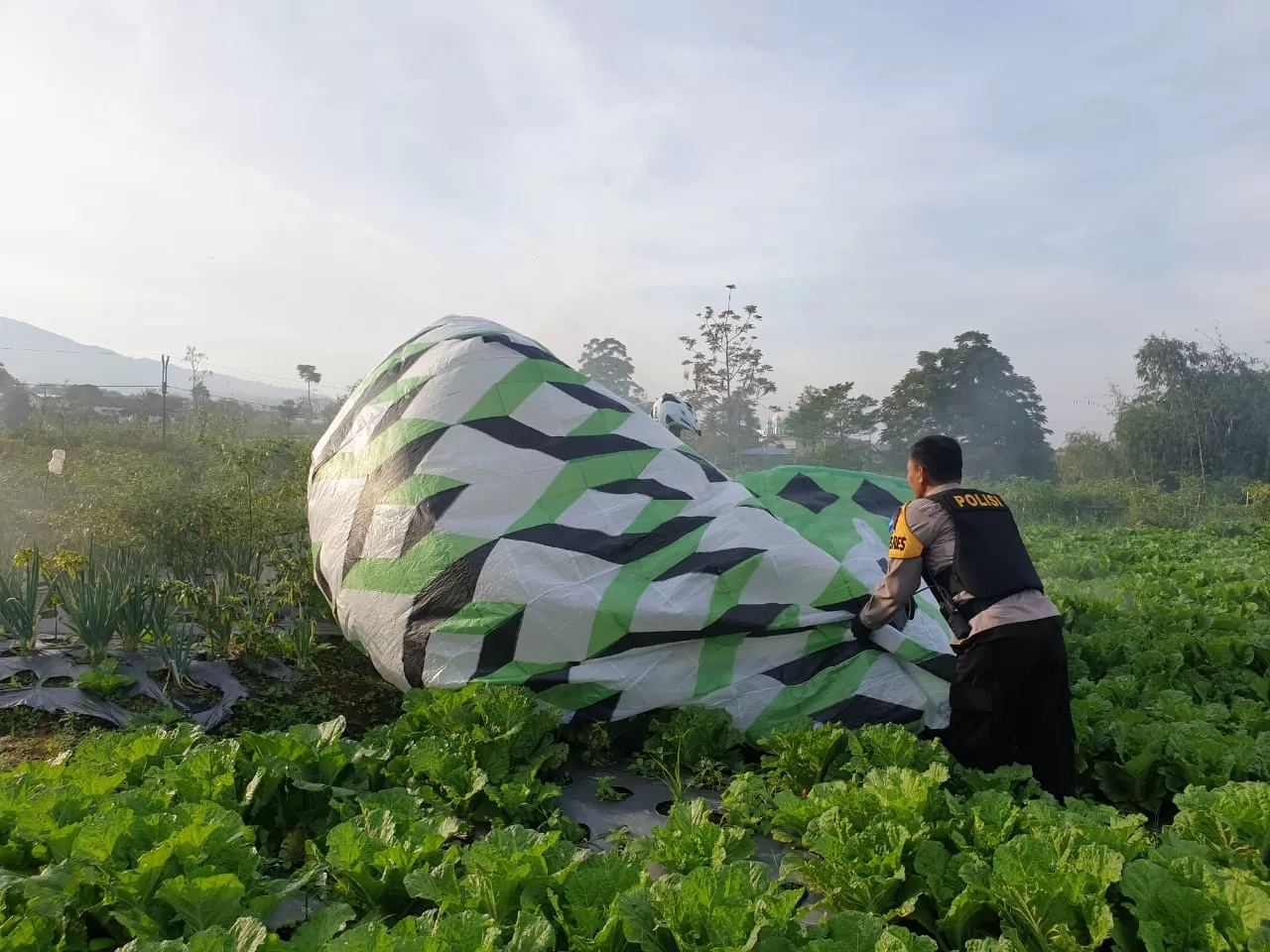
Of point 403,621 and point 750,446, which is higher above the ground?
point 750,446

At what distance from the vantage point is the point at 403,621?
3.73 m

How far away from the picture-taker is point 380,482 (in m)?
4.20

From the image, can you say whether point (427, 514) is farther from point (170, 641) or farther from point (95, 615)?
point (95, 615)

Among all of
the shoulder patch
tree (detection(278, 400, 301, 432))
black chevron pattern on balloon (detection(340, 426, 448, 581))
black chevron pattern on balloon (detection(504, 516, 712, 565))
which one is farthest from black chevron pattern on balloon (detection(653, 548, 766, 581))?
tree (detection(278, 400, 301, 432))

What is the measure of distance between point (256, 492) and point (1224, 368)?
30.0 metres

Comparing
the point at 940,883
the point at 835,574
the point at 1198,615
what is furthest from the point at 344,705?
the point at 1198,615

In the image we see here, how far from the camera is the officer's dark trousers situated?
289cm

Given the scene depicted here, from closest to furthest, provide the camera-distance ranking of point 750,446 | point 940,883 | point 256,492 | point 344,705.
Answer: point 940,883, point 344,705, point 256,492, point 750,446

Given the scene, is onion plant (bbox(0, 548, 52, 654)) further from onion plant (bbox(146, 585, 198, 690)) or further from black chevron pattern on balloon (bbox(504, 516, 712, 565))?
black chevron pattern on balloon (bbox(504, 516, 712, 565))

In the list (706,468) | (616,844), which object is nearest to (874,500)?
(706,468)

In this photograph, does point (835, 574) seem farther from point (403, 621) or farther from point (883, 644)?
point (403, 621)

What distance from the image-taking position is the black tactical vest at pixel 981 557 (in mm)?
2949

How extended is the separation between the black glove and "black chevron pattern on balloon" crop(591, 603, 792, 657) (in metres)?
0.29

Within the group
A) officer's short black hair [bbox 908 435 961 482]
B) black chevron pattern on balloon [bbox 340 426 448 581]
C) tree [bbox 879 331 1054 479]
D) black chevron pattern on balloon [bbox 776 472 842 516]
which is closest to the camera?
officer's short black hair [bbox 908 435 961 482]
